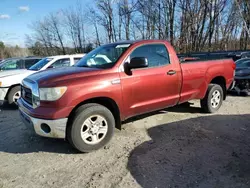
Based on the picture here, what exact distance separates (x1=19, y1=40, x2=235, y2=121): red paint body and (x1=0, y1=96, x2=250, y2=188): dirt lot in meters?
0.61

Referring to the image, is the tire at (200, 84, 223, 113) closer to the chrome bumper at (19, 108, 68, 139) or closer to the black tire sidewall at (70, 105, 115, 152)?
the black tire sidewall at (70, 105, 115, 152)

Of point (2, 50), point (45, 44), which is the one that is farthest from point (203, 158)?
point (2, 50)

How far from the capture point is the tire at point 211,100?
549 cm

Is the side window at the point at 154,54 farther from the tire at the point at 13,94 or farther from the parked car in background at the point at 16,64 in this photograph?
the parked car in background at the point at 16,64

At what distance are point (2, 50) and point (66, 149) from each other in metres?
47.8

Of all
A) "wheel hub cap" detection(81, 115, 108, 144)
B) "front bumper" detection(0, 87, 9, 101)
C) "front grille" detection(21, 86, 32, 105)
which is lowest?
"wheel hub cap" detection(81, 115, 108, 144)

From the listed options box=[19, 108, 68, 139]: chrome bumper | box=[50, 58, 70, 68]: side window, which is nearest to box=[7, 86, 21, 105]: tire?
box=[50, 58, 70, 68]: side window

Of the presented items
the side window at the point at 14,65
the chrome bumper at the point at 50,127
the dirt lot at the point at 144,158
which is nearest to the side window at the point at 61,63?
the dirt lot at the point at 144,158

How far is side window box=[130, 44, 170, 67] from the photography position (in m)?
4.27

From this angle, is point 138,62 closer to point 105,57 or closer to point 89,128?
point 105,57

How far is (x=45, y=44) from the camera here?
39750 millimetres

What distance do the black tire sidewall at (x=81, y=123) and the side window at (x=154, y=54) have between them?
3.97ft

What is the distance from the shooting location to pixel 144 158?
3.44 metres

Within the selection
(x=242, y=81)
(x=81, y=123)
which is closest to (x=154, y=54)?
(x=81, y=123)
